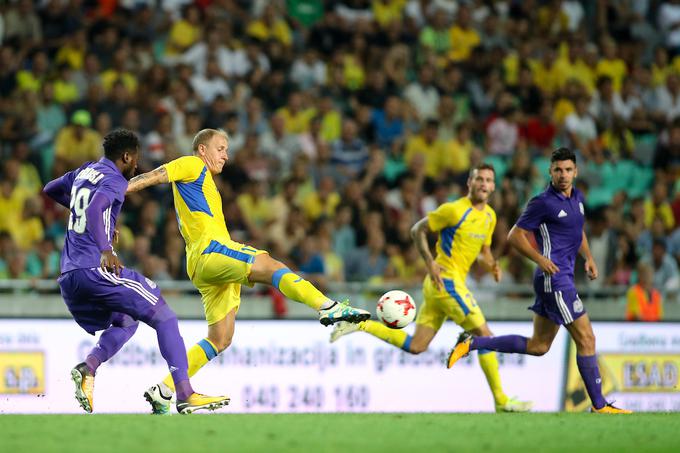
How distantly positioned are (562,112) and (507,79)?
1005 millimetres

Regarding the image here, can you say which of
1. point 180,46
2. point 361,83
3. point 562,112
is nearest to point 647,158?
point 562,112

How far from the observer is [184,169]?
904 centimetres

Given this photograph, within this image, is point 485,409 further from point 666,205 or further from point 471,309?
point 666,205

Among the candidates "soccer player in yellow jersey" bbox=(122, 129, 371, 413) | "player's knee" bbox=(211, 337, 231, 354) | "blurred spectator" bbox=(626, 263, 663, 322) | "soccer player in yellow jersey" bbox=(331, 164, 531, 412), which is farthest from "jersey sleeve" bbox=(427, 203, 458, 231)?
"blurred spectator" bbox=(626, 263, 663, 322)

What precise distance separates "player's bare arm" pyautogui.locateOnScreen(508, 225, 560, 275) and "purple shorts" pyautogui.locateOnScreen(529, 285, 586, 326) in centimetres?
20

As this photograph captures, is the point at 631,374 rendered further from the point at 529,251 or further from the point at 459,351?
the point at 529,251

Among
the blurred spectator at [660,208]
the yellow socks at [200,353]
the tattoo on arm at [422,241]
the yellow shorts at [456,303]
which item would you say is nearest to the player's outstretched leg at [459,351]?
the yellow shorts at [456,303]

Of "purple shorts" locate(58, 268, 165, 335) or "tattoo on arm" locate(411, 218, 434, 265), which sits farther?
"tattoo on arm" locate(411, 218, 434, 265)

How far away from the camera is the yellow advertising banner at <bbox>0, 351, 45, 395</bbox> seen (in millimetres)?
12414

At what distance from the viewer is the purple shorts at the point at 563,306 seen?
10.1 meters

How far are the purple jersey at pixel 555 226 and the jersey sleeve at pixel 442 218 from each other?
95 cm

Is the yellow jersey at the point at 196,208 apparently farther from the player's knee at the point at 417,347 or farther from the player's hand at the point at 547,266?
the player's knee at the point at 417,347

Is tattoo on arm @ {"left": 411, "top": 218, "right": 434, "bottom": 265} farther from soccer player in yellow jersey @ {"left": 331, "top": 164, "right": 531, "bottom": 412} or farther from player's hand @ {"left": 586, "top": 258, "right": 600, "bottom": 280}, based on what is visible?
player's hand @ {"left": 586, "top": 258, "right": 600, "bottom": 280}

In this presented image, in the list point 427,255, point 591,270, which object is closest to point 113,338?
point 427,255
